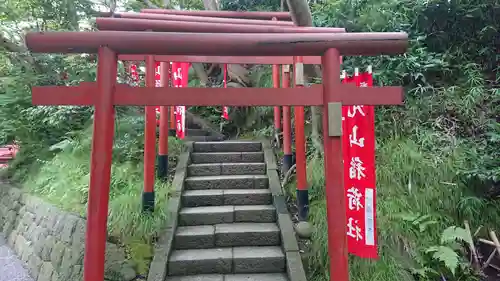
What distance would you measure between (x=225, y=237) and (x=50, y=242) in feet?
9.43

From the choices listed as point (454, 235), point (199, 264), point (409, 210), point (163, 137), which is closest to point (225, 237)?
point (199, 264)

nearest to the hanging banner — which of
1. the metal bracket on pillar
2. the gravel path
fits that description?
the gravel path

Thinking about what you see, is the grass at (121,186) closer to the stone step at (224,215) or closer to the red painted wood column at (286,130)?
the stone step at (224,215)

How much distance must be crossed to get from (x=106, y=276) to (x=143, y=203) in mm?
1087

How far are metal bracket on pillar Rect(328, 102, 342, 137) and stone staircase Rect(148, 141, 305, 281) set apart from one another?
199 cm

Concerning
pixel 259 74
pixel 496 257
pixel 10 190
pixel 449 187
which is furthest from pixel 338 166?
pixel 10 190

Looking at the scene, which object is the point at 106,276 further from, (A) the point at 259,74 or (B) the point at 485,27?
(B) the point at 485,27

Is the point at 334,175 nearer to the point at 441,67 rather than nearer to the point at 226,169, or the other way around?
the point at 226,169

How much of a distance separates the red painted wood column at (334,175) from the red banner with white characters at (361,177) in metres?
0.73

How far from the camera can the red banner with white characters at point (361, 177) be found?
331cm

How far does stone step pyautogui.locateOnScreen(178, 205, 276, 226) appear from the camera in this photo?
477 cm

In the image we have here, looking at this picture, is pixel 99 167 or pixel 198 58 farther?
pixel 198 58

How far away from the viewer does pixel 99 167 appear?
2.62 meters

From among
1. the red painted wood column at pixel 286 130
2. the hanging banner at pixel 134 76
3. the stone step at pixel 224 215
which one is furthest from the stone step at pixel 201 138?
the stone step at pixel 224 215
